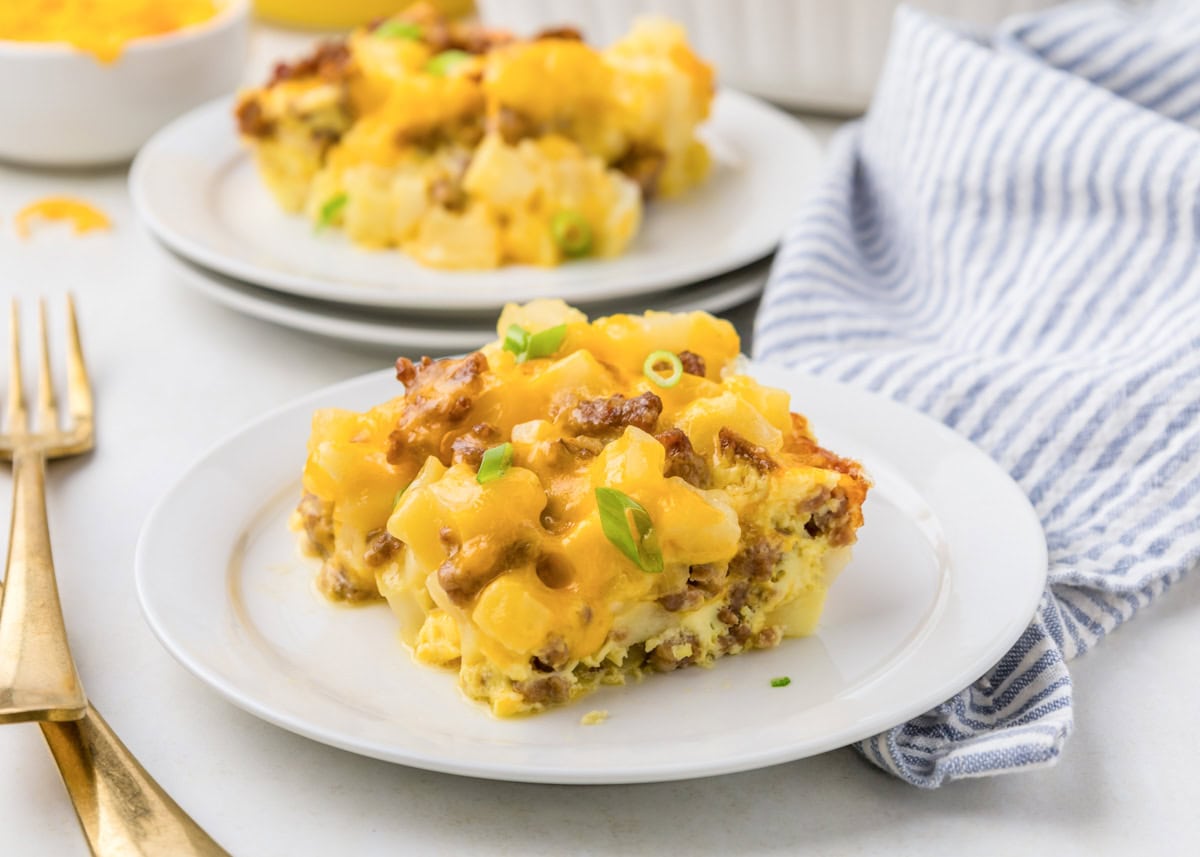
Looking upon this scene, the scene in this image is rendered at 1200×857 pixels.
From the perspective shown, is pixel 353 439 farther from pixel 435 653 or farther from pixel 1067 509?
pixel 1067 509

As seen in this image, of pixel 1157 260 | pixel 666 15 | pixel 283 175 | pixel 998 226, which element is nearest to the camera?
pixel 1157 260

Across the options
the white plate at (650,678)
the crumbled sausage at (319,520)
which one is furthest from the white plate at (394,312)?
the crumbled sausage at (319,520)

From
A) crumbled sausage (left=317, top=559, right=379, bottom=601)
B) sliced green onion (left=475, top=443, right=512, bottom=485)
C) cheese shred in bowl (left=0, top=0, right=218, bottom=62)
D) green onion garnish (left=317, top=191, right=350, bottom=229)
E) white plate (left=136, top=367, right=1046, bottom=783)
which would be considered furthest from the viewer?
cheese shred in bowl (left=0, top=0, right=218, bottom=62)

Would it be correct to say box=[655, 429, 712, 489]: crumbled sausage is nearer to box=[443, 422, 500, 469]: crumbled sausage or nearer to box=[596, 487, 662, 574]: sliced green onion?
box=[596, 487, 662, 574]: sliced green onion

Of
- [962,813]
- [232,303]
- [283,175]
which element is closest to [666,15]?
[283,175]

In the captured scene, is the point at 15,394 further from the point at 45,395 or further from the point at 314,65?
the point at 314,65

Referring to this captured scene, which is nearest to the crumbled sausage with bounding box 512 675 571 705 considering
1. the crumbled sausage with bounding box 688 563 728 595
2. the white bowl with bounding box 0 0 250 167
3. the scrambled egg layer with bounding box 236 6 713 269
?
the crumbled sausage with bounding box 688 563 728 595

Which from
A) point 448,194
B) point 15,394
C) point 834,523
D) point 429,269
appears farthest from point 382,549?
point 448,194
